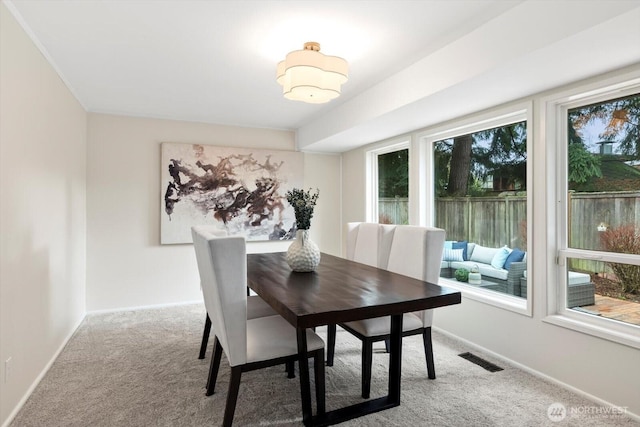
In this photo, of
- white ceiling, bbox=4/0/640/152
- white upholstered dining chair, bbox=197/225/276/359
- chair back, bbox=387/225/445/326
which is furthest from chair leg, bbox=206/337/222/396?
white ceiling, bbox=4/0/640/152

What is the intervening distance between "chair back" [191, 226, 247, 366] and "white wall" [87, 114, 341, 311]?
2.86 m

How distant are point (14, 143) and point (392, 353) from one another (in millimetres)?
2465

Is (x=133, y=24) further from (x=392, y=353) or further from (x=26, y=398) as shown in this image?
(x=392, y=353)

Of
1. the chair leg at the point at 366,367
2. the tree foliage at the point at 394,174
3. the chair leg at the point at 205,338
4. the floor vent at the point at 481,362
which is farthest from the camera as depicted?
the tree foliage at the point at 394,174

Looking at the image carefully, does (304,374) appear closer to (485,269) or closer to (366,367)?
(366,367)

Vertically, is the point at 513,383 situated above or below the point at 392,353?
below

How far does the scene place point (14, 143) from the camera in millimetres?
2021

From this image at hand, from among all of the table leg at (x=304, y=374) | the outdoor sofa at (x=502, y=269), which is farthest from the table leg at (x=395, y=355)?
the outdoor sofa at (x=502, y=269)

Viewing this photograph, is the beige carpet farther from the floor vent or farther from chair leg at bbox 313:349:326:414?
chair leg at bbox 313:349:326:414

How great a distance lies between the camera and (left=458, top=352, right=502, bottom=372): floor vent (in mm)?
2643

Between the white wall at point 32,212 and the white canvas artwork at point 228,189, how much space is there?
45.0 inches

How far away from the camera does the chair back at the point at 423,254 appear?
2449 mm

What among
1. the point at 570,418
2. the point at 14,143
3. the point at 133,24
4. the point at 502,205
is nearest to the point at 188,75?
the point at 133,24

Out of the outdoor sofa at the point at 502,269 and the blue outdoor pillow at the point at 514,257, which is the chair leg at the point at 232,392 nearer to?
the outdoor sofa at the point at 502,269
